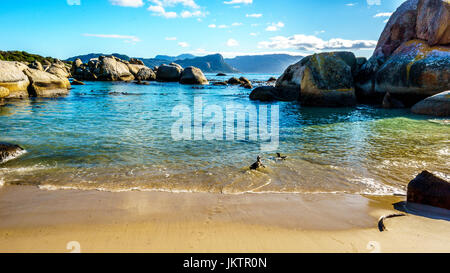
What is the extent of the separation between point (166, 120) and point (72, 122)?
12.0 ft

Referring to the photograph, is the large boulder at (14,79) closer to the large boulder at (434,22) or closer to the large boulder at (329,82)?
the large boulder at (329,82)

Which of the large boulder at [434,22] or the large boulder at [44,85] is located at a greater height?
the large boulder at [434,22]

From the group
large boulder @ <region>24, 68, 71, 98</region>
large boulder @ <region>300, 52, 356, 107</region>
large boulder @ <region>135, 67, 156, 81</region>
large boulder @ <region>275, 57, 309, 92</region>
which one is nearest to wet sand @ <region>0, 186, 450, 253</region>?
large boulder @ <region>300, 52, 356, 107</region>

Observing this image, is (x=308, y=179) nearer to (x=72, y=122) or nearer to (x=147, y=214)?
(x=147, y=214)

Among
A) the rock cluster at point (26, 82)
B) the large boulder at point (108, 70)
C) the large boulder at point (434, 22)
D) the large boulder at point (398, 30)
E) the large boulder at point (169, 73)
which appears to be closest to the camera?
the large boulder at point (434, 22)

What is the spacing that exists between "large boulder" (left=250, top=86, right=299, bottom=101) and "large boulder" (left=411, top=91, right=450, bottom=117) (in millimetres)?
9444

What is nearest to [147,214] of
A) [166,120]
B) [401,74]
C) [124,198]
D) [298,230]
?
[124,198]

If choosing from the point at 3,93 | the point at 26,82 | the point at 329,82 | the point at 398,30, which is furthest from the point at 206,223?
the point at 398,30

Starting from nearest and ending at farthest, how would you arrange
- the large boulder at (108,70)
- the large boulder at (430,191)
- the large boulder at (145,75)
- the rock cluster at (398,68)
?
the large boulder at (430,191)
the rock cluster at (398,68)
the large boulder at (108,70)
the large boulder at (145,75)

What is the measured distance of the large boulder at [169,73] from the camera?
1946 inches

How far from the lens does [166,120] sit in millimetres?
11453

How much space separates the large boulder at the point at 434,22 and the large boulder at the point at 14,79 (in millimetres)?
27037

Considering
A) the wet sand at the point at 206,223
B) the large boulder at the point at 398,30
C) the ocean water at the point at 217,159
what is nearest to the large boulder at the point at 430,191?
the wet sand at the point at 206,223

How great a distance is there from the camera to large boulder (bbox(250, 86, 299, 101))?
2164 cm
